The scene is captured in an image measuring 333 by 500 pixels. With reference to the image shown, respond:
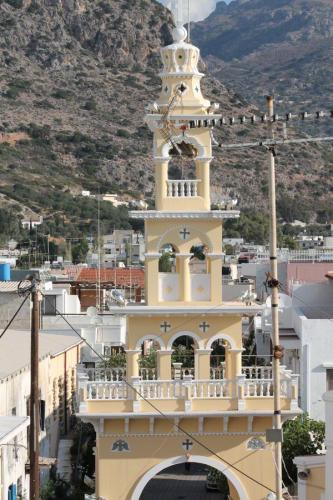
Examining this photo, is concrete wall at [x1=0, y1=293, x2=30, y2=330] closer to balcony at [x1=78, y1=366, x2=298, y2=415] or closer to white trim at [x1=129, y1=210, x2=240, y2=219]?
balcony at [x1=78, y1=366, x2=298, y2=415]

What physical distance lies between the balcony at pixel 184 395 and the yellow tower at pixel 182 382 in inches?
0.6

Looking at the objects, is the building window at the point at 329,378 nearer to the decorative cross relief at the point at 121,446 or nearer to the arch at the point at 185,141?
the decorative cross relief at the point at 121,446

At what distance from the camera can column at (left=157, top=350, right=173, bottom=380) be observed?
28008mm

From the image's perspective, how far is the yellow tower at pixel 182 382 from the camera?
27.5m

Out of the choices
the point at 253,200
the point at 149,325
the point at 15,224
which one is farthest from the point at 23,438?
the point at 253,200


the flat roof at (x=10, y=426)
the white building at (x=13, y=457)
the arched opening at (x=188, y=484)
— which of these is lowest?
the arched opening at (x=188, y=484)

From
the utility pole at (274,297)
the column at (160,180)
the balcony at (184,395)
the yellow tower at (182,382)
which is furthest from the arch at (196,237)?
the utility pole at (274,297)

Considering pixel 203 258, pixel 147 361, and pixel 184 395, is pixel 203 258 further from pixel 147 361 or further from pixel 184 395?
pixel 184 395

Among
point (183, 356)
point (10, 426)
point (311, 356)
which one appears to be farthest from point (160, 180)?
point (183, 356)

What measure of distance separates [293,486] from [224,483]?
519cm

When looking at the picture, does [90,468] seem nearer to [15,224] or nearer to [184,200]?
[184,200]

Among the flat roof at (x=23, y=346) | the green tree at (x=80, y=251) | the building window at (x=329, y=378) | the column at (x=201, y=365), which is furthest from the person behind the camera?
the green tree at (x=80, y=251)

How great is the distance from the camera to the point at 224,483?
120 feet

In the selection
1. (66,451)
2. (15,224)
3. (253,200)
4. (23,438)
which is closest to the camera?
(23,438)
